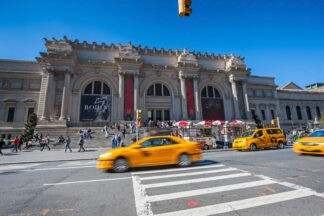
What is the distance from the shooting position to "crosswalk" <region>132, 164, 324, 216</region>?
2.92m

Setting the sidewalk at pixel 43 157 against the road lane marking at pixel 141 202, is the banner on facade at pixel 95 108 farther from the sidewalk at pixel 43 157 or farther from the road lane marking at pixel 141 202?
the road lane marking at pixel 141 202

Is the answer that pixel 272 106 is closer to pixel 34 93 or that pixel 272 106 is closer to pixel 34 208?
pixel 34 208

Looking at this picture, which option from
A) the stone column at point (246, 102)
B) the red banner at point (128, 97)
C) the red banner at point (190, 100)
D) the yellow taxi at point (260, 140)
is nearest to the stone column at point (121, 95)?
the red banner at point (128, 97)

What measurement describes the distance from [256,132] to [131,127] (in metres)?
17.0

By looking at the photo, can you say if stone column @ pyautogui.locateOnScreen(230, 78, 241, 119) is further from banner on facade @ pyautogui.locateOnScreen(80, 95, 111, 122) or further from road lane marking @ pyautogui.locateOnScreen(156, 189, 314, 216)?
road lane marking @ pyautogui.locateOnScreen(156, 189, 314, 216)

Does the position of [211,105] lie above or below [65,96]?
below

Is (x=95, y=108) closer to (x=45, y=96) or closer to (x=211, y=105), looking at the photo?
(x=45, y=96)

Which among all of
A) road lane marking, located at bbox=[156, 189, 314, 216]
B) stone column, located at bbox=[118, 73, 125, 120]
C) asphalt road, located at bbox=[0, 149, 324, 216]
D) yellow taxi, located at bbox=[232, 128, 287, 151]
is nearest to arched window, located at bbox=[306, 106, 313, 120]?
yellow taxi, located at bbox=[232, 128, 287, 151]

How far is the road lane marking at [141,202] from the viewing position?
2.83 m

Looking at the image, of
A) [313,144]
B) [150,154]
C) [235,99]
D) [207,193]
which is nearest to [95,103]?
[150,154]

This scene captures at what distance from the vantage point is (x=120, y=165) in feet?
20.3

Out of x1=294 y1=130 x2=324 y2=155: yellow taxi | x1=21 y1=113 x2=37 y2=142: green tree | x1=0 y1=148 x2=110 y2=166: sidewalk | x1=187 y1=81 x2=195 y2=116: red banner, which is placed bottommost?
x1=0 y1=148 x2=110 y2=166: sidewalk

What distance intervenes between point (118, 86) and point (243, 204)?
28.5 metres

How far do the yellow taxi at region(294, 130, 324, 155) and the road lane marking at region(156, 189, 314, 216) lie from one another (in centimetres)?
628
